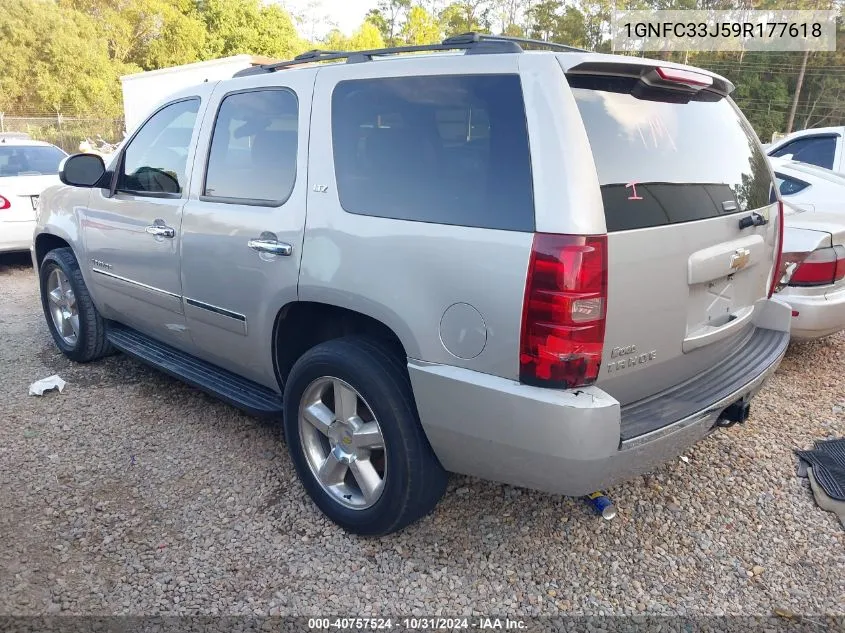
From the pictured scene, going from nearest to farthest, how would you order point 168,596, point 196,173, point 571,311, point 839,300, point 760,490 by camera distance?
point 571,311 < point 168,596 < point 760,490 < point 196,173 < point 839,300

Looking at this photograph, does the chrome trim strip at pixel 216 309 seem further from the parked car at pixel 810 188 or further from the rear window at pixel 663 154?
the parked car at pixel 810 188

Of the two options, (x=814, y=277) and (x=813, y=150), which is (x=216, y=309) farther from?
(x=813, y=150)

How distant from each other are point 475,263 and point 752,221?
1352 mm

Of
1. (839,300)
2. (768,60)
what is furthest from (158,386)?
(768,60)

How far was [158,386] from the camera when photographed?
14.5 ft

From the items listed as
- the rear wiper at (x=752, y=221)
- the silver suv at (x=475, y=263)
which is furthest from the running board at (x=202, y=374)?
the rear wiper at (x=752, y=221)

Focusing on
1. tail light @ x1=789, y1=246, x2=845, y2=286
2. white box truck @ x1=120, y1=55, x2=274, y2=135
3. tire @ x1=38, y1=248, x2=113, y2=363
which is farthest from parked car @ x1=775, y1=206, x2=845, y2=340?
white box truck @ x1=120, y1=55, x2=274, y2=135

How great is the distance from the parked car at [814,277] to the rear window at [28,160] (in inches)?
310

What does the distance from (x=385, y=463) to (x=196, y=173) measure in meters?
1.91

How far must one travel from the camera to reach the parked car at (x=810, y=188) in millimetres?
5156

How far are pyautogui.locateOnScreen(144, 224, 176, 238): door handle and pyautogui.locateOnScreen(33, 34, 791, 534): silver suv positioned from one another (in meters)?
0.04

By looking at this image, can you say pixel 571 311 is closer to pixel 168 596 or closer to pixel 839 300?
pixel 168 596

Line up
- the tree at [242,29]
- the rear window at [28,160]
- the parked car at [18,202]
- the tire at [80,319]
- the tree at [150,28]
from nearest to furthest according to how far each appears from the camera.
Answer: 1. the tire at [80,319]
2. the parked car at [18,202]
3. the rear window at [28,160]
4. the tree at [150,28]
5. the tree at [242,29]

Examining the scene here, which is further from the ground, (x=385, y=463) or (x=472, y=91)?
(x=472, y=91)
